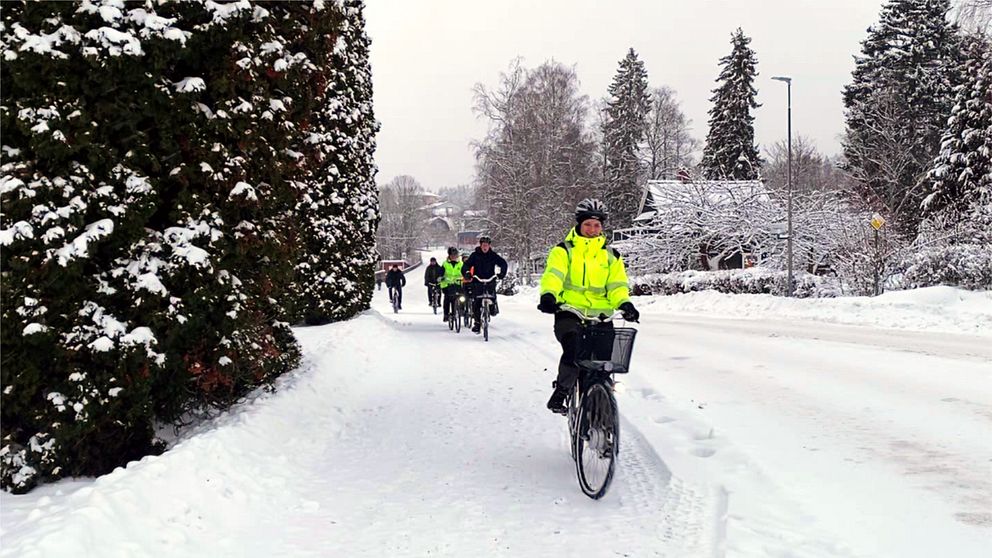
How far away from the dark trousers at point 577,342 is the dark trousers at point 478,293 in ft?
30.4

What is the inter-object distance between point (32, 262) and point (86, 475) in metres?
1.63

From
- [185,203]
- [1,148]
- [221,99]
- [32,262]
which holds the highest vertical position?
[221,99]

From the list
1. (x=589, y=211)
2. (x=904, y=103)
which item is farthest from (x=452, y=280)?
(x=904, y=103)

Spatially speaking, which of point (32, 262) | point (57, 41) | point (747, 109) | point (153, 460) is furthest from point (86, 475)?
point (747, 109)

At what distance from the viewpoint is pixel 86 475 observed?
16.5 ft

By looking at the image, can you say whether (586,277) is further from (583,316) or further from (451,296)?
(451,296)

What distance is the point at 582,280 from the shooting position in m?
5.22

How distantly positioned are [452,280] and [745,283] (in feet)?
43.8

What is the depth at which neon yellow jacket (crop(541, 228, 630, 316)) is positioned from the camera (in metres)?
5.21

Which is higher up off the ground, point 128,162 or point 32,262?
point 128,162

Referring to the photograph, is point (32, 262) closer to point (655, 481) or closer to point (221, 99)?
point (221, 99)

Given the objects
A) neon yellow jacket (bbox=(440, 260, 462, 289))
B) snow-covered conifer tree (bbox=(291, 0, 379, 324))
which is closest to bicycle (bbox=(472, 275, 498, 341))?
neon yellow jacket (bbox=(440, 260, 462, 289))

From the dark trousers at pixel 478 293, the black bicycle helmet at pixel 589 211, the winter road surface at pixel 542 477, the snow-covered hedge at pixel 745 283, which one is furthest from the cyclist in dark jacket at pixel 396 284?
the black bicycle helmet at pixel 589 211

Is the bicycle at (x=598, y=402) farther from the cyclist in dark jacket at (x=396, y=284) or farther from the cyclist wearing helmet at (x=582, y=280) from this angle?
the cyclist in dark jacket at (x=396, y=284)
